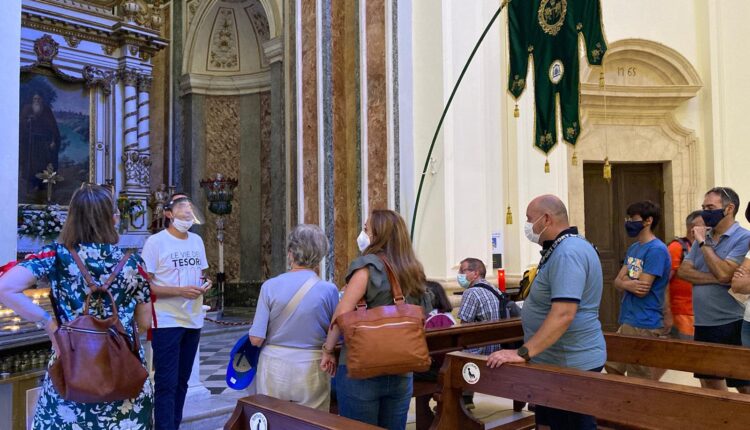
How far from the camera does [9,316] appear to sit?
3.76 meters

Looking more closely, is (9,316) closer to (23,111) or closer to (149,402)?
(149,402)

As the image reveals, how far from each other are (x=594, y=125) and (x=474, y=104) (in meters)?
2.46

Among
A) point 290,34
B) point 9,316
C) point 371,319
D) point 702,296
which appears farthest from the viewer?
point 290,34

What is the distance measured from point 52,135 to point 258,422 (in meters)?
10.8

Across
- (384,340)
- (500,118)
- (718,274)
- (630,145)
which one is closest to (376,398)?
(384,340)

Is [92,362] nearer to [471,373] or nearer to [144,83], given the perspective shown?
[471,373]

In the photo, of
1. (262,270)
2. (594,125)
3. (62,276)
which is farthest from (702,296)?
(262,270)

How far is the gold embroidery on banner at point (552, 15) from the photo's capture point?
7023 millimetres

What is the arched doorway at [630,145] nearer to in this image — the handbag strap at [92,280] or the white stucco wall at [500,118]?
the white stucco wall at [500,118]

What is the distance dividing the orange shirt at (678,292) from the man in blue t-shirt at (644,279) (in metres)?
0.72

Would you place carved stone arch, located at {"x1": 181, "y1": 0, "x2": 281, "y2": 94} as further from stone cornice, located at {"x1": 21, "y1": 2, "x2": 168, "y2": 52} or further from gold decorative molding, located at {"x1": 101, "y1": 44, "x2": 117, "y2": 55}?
gold decorative molding, located at {"x1": 101, "y1": 44, "x2": 117, "y2": 55}

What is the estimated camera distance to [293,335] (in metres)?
3.25

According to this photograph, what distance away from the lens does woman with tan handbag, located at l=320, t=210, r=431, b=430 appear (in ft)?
9.82

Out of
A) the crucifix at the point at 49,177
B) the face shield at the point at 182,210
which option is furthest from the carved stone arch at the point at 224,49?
the face shield at the point at 182,210
